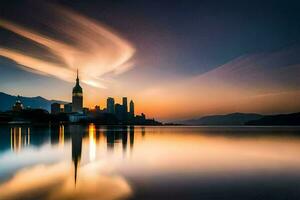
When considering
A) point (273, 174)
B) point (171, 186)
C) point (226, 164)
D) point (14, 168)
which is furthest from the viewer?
point (226, 164)

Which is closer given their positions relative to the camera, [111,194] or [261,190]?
[111,194]

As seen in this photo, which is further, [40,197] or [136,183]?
[136,183]

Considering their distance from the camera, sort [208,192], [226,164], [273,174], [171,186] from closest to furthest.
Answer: [208,192]
[171,186]
[273,174]
[226,164]

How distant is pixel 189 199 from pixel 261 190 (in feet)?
14.9

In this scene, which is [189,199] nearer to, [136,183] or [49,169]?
[136,183]

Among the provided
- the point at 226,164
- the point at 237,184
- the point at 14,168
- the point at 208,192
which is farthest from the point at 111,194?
the point at 226,164

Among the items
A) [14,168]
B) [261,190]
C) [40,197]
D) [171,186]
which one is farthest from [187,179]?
[14,168]

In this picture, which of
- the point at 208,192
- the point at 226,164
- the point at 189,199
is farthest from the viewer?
the point at 226,164

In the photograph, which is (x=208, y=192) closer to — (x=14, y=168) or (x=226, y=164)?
(x=226, y=164)

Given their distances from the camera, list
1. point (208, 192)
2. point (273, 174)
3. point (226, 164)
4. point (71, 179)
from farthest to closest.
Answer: point (226, 164) < point (273, 174) < point (71, 179) < point (208, 192)

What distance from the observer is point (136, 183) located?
1841 cm

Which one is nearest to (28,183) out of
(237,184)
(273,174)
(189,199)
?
(189,199)

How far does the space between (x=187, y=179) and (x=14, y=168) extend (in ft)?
44.7

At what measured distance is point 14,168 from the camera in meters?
24.2
